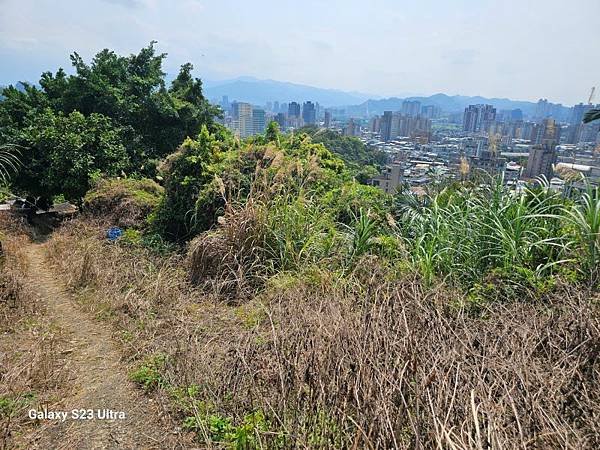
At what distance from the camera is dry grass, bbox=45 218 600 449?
1646 mm

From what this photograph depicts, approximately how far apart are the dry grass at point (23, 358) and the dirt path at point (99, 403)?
110 mm

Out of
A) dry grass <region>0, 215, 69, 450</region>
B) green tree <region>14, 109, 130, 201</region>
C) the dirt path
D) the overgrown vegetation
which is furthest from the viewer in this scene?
green tree <region>14, 109, 130, 201</region>

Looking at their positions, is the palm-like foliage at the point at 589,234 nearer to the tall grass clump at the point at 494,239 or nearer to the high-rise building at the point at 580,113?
the tall grass clump at the point at 494,239

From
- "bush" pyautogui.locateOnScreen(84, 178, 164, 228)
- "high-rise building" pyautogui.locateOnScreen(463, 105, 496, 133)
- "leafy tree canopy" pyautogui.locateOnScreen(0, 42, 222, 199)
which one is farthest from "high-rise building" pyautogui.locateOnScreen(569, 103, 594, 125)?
"high-rise building" pyautogui.locateOnScreen(463, 105, 496, 133)

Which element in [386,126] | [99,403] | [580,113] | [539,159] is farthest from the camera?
[386,126]

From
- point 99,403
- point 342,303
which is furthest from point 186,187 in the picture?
point 342,303

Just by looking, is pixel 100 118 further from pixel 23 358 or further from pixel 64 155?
pixel 23 358

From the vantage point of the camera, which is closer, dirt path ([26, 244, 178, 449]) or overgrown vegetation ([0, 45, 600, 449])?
overgrown vegetation ([0, 45, 600, 449])

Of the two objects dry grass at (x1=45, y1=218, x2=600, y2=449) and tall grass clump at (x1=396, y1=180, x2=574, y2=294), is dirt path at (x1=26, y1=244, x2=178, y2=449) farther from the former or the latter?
tall grass clump at (x1=396, y1=180, x2=574, y2=294)

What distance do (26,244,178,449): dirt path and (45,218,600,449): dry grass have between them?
200 mm

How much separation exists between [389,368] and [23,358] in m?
3.30

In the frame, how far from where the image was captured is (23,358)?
11.1 feet

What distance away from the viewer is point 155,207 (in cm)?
816

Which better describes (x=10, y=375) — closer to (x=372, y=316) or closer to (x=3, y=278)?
(x=3, y=278)
